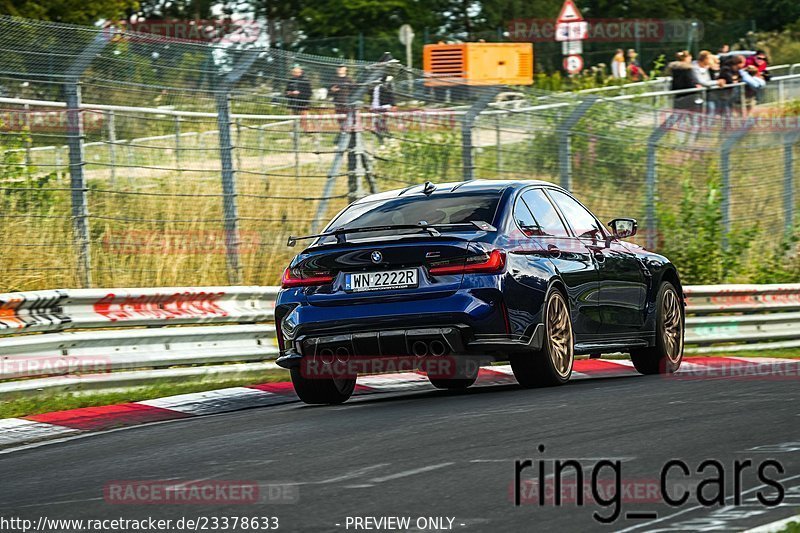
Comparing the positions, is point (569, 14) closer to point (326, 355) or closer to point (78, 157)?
point (78, 157)

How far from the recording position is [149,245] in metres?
13.8

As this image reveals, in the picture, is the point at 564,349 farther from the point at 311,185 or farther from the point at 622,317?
the point at 311,185

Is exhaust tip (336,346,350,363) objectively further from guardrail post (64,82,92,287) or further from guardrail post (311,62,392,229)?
guardrail post (311,62,392,229)

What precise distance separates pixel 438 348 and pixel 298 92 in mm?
5698

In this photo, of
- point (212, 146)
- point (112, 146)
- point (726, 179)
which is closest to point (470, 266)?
point (112, 146)

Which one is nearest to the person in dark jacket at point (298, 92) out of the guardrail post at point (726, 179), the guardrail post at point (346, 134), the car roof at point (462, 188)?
the guardrail post at point (346, 134)

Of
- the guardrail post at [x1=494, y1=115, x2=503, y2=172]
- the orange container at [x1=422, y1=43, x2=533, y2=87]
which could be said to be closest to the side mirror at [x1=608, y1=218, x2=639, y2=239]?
the guardrail post at [x1=494, y1=115, x2=503, y2=172]

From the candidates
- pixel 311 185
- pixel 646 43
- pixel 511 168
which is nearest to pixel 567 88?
pixel 646 43

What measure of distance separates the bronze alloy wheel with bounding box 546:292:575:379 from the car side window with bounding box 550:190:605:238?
942 mm

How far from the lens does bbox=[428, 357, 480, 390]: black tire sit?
32.0 ft

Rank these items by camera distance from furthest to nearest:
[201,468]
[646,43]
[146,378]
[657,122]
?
[646,43] → [657,122] → [146,378] → [201,468]

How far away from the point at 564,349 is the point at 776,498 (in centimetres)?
439

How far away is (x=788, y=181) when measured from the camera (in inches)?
898

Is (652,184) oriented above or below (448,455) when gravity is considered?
above
